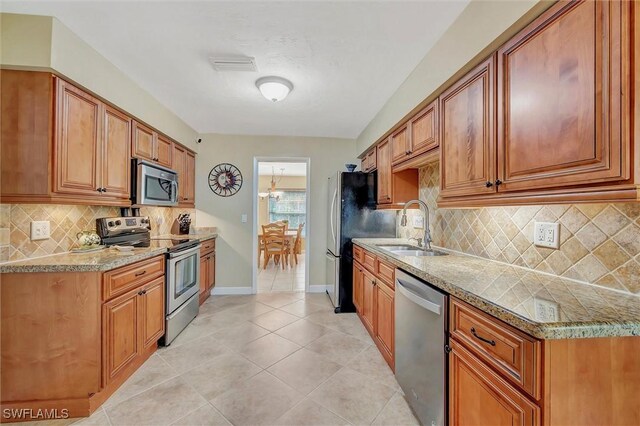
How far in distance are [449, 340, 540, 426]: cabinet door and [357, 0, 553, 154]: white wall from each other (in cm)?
147

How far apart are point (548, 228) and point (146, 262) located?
8.95ft

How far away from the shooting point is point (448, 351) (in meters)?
1.26

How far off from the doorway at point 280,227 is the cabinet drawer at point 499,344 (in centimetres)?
293

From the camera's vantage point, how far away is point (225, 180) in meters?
3.91

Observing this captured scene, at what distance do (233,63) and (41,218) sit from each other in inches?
71.1

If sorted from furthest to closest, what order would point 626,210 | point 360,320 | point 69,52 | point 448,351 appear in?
point 360,320 → point 69,52 → point 448,351 → point 626,210

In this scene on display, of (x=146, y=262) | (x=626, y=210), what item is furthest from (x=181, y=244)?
(x=626, y=210)

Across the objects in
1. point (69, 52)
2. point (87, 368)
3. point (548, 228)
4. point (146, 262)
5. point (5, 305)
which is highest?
point (69, 52)

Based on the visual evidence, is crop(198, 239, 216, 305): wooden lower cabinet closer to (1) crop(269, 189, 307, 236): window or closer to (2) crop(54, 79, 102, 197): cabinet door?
(2) crop(54, 79, 102, 197): cabinet door

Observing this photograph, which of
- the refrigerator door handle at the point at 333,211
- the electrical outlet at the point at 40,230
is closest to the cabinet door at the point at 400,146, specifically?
the refrigerator door handle at the point at 333,211

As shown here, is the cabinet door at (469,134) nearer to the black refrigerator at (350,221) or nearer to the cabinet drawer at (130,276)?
the black refrigerator at (350,221)

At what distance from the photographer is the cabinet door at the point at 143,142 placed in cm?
247

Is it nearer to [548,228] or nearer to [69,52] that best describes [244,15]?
[69,52]

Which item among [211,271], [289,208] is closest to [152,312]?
[211,271]
